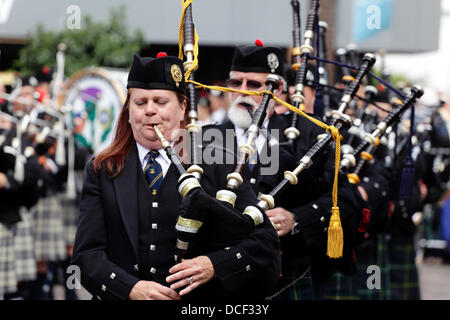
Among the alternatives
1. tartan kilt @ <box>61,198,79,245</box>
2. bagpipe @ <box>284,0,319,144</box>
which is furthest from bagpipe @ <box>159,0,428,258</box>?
tartan kilt @ <box>61,198,79,245</box>

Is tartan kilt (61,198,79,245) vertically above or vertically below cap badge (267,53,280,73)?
below

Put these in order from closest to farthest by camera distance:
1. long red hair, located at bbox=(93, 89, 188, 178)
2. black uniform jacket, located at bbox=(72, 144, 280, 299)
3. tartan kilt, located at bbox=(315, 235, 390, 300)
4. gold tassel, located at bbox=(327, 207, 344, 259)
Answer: black uniform jacket, located at bbox=(72, 144, 280, 299)
long red hair, located at bbox=(93, 89, 188, 178)
gold tassel, located at bbox=(327, 207, 344, 259)
tartan kilt, located at bbox=(315, 235, 390, 300)

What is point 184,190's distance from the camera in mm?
2676

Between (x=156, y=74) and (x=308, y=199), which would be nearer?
(x=156, y=74)

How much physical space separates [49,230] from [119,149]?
524 cm

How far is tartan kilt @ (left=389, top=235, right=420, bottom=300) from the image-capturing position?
6711 millimetres

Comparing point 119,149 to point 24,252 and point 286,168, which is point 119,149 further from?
point 24,252

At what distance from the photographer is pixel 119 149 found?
9.92 ft

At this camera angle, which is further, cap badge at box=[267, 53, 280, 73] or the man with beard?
cap badge at box=[267, 53, 280, 73]

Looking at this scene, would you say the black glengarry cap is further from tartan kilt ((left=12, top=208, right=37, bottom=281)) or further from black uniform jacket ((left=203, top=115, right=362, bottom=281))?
tartan kilt ((left=12, top=208, right=37, bottom=281))

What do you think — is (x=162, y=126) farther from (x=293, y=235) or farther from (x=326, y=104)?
(x=326, y=104)

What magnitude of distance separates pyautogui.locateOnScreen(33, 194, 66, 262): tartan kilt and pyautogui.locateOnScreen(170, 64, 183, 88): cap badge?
5.23 m

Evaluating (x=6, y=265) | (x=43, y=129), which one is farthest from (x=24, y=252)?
(x=43, y=129)
